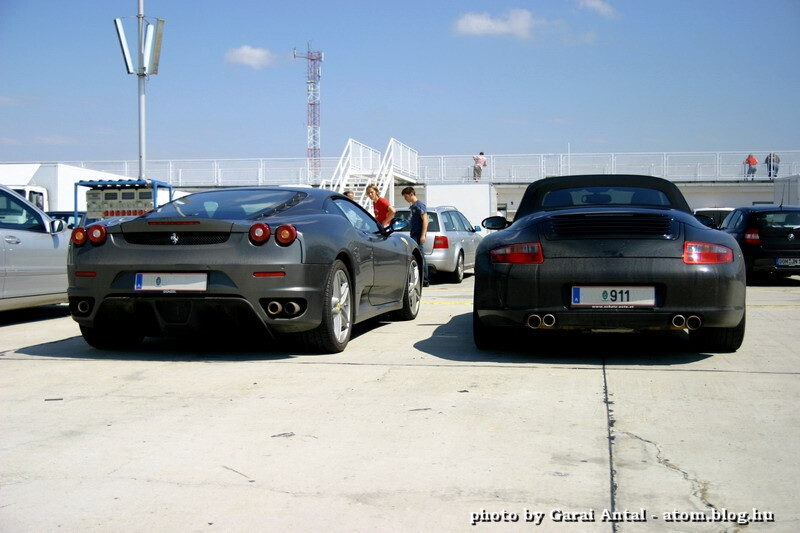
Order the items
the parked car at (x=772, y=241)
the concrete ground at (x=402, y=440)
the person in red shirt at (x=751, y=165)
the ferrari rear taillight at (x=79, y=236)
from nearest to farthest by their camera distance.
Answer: the concrete ground at (x=402, y=440)
the ferrari rear taillight at (x=79, y=236)
the parked car at (x=772, y=241)
the person in red shirt at (x=751, y=165)

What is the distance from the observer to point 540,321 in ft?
19.3

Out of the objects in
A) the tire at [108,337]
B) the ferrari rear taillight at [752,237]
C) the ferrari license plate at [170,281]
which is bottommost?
the tire at [108,337]

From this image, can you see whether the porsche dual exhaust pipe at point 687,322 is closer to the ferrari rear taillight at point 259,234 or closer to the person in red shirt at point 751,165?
the ferrari rear taillight at point 259,234

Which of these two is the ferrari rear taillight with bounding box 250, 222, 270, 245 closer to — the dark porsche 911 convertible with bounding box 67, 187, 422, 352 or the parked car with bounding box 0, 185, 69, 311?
the dark porsche 911 convertible with bounding box 67, 187, 422, 352

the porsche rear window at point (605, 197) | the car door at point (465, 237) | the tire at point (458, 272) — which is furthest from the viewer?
the car door at point (465, 237)

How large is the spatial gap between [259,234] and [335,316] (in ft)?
2.93

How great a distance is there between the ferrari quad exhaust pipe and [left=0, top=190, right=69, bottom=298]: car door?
20.3 feet

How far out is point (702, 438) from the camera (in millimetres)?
4027

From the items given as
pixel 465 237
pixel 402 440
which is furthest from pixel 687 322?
pixel 465 237

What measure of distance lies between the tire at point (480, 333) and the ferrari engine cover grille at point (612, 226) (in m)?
0.88

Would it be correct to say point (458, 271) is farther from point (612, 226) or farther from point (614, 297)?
point (614, 297)

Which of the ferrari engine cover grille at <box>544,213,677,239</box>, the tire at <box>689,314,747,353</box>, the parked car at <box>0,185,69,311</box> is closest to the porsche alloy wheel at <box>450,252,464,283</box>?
the parked car at <box>0,185,69,311</box>

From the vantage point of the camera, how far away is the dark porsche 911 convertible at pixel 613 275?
225 inches

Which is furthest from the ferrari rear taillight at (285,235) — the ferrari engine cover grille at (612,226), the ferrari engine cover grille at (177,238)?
the ferrari engine cover grille at (612,226)
